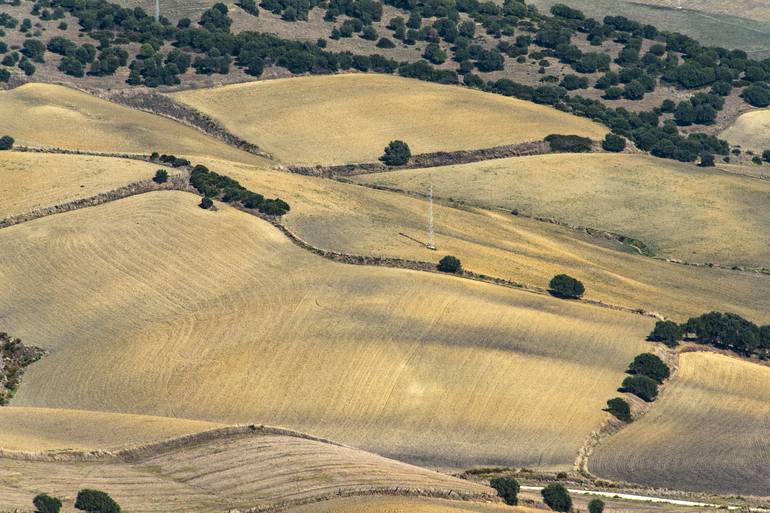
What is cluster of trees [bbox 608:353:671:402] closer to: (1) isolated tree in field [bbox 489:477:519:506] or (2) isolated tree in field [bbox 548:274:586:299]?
(2) isolated tree in field [bbox 548:274:586:299]

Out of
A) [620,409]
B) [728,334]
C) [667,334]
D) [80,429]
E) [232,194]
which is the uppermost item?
[232,194]

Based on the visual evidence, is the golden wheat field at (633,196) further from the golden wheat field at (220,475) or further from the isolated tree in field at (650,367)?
the golden wheat field at (220,475)

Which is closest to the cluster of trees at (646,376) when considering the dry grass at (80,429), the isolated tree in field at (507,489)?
the isolated tree in field at (507,489)

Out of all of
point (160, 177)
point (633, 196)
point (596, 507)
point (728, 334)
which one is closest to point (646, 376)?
point (728, 334)

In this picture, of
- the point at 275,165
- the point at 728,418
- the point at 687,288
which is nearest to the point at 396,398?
the point at 728,418

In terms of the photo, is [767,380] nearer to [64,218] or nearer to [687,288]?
[687,288]

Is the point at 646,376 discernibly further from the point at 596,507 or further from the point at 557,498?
the point at 596,507

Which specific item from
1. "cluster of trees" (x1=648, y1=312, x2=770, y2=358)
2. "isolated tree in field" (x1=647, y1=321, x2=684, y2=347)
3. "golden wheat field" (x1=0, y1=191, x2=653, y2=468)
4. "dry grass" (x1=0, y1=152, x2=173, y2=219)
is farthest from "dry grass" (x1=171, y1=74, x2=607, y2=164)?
"isolated tree in field" (x1=647, y1=321, x2=684, y2=347)
